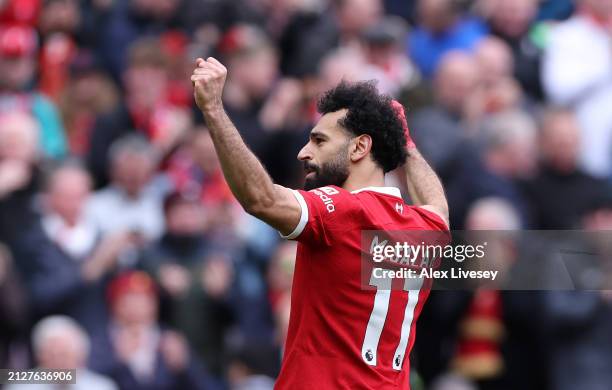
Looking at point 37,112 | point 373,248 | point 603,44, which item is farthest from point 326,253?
point 603,44

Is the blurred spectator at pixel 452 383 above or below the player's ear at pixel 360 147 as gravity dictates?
above

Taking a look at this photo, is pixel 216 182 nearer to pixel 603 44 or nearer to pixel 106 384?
pixel 106 384

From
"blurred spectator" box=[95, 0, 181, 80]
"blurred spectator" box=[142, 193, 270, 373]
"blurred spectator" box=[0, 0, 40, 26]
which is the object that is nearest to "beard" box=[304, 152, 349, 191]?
"blurred spectator" box=[142, 193, 270, 373]

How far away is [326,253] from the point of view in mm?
5816

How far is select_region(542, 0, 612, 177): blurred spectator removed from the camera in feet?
37.0

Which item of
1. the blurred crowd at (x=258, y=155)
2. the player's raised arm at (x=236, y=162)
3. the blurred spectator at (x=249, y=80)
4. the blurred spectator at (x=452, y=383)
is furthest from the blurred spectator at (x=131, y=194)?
the player's raised arm at (x=236, y=162)

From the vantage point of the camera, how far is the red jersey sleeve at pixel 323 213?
5.61 m

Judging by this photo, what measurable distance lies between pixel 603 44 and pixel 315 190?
6.72 m

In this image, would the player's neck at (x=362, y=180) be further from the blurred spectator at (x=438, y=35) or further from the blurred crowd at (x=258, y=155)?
the blurred spectator at (x=438, y=35)

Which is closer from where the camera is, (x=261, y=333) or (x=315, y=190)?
(x=315, y=190)

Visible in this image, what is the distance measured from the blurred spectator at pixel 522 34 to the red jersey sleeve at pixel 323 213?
21.3ft

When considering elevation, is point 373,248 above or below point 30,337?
below

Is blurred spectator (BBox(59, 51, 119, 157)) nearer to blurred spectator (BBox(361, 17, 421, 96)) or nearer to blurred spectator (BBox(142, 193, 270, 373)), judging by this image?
blurred spectator (BBox(142, 193, 270, 373))

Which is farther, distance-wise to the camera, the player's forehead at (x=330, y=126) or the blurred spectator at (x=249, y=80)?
the blurred spectator at (x=249, y=80)
